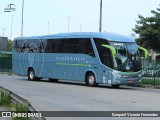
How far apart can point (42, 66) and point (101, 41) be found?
730 centimetres

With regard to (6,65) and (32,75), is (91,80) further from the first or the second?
(6,65)

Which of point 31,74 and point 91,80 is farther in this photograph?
point 31,74

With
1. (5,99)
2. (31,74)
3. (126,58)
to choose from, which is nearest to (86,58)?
(126,58)

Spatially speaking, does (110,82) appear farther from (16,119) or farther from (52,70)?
(16,119)

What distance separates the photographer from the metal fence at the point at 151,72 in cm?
2829

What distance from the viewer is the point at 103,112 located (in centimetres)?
1254

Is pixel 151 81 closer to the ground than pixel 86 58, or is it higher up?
closer to the ground

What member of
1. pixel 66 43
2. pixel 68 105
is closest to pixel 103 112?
pixel 68 105

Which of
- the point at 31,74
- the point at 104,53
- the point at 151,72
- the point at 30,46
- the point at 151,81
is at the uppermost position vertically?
the point at 30,46

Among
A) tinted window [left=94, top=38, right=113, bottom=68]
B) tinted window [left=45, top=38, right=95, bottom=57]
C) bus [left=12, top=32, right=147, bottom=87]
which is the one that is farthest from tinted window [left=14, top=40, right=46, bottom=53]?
tinted window [left=94, top=38, right=113, bottom=68]

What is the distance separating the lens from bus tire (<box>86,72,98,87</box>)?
25625 millimetres

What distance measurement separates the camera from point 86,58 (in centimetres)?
2602

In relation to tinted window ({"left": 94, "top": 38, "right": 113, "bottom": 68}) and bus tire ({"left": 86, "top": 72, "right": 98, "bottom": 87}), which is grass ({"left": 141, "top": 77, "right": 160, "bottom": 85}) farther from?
tinted window ({"left": 94, "top": 38, "right": 113, "bottom": 68})

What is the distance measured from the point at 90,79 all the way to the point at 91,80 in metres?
0.18
